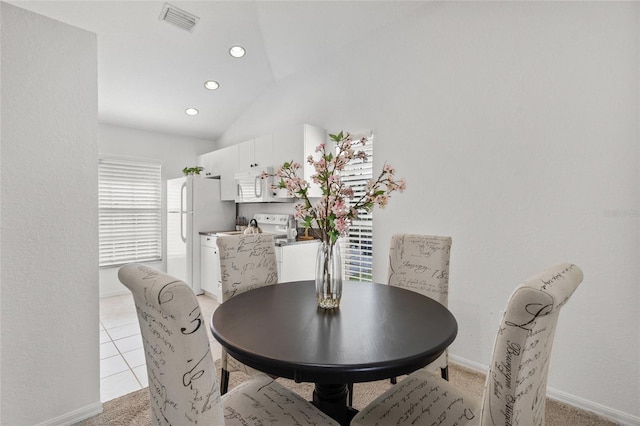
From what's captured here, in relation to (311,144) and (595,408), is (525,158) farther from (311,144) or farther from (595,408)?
(311,144)

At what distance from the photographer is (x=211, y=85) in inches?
153

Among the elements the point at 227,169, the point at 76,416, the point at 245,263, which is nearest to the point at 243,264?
the point at 245,263

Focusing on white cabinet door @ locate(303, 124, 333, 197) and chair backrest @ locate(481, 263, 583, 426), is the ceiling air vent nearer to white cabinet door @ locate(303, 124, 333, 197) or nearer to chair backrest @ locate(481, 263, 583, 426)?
white cabinet door @ locate(303, 124, 333, 197)

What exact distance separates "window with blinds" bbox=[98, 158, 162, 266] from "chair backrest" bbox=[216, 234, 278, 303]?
11.0 ft

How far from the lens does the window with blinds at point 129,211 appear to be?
4.41 metres

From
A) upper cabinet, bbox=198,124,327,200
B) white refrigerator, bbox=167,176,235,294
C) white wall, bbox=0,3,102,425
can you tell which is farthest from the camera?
white refrigerator, bbox=167,176,235,294

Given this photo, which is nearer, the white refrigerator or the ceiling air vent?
the ceiling air vent

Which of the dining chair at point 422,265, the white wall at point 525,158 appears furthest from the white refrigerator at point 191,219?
the dining chair at point 422,265

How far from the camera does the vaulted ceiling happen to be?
8.93 ft

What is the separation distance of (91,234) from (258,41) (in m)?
2.55

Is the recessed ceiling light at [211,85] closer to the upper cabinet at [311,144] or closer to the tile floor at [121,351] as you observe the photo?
the upper cabinet at [311,144]

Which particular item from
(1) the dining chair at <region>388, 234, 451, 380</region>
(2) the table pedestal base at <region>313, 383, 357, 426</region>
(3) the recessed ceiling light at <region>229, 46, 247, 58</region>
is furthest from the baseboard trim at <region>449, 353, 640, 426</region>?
(3) the recessed ceiling light at <region>229, 46, 247, 58</region>

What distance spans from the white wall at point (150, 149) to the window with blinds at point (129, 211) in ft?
0.34

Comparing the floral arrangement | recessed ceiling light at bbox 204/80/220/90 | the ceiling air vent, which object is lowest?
the floral arrangement
